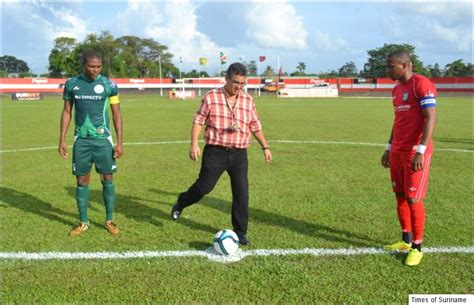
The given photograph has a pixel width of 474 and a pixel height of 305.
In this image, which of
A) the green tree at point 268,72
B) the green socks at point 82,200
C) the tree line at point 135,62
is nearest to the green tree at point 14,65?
the tree line at point 135,62

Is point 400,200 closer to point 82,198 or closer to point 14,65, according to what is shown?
point 82,198

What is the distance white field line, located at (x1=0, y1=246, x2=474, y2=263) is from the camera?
4.31 metres

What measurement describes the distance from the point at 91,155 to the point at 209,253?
1886 mm

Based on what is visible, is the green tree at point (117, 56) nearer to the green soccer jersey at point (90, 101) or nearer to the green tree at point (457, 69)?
the green tree at point (457, 69)

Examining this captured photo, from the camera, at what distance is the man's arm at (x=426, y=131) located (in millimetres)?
3910

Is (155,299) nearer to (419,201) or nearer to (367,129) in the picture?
(419,201)

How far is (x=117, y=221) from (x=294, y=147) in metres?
6.98

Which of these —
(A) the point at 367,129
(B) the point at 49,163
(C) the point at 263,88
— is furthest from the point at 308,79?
(B) the point at 49,163

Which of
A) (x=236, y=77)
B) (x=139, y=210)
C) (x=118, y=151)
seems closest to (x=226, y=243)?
(x=236, y=77)

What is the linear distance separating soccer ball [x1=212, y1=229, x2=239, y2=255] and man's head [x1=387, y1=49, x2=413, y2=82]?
236cm

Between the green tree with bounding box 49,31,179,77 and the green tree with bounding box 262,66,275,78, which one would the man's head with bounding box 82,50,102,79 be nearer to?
the green tree with bounding box 49,31,179,77

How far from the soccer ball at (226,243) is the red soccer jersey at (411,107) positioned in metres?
1.97

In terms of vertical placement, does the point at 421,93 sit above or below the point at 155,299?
above

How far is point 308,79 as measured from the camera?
89.7m
